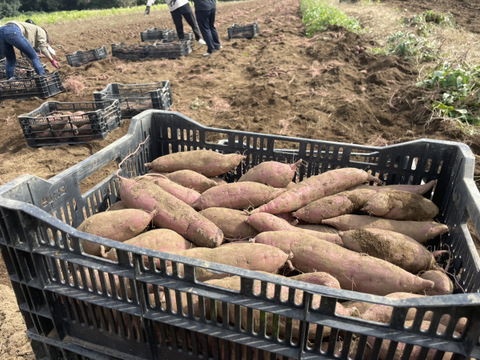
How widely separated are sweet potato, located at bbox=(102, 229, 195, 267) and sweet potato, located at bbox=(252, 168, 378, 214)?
0.46 metres

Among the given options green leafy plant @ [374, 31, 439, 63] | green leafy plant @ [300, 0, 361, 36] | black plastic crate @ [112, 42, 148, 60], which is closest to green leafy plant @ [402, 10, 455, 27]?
green leafy plant @ [300, 0, 361, 36]

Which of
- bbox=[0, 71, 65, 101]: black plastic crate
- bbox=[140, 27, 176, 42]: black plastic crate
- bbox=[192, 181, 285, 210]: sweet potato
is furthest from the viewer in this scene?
bbox=[140, 27, 176, 42]: black plastic crate

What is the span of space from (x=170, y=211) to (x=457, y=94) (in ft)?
14.3

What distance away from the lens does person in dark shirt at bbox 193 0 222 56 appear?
8570 millimetres

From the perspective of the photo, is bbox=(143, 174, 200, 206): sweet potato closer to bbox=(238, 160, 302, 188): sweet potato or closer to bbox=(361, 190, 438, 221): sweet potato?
bbox=(238, 160, 302, 188): sweet potato

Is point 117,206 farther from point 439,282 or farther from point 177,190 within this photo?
point 439,282

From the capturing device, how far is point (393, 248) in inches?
66.1

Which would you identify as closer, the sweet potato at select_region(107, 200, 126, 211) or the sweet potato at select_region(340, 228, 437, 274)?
the sweet potato at select_region(340, 228, 437, 274)

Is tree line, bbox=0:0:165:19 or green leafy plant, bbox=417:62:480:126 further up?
tree line, bbox=0:0:165:19

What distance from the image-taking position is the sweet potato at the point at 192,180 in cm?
231

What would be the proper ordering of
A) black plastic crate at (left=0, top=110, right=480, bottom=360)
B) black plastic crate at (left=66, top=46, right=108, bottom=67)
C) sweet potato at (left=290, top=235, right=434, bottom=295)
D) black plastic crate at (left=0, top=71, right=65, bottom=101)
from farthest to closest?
1. black plastic crate at (left=66, top=46, right=108, bottom=67)
2. black plastic crate at (left=0, top=71, right=65, bottom=101)
3. sweet potato at (left=290, top=235, right=434, bottom=295)
4. black plastic crate at (left=0, top=110, right=480, bottom=360)

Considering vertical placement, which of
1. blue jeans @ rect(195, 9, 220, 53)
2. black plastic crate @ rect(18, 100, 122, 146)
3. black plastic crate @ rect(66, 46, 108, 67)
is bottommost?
black plastic crate @ rect(18, 100, 122, 146)

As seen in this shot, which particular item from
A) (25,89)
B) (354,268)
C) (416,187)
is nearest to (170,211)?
(354,268)

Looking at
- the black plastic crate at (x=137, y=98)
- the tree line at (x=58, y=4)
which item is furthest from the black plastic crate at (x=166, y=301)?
the tree line at (x=58, y=4)
